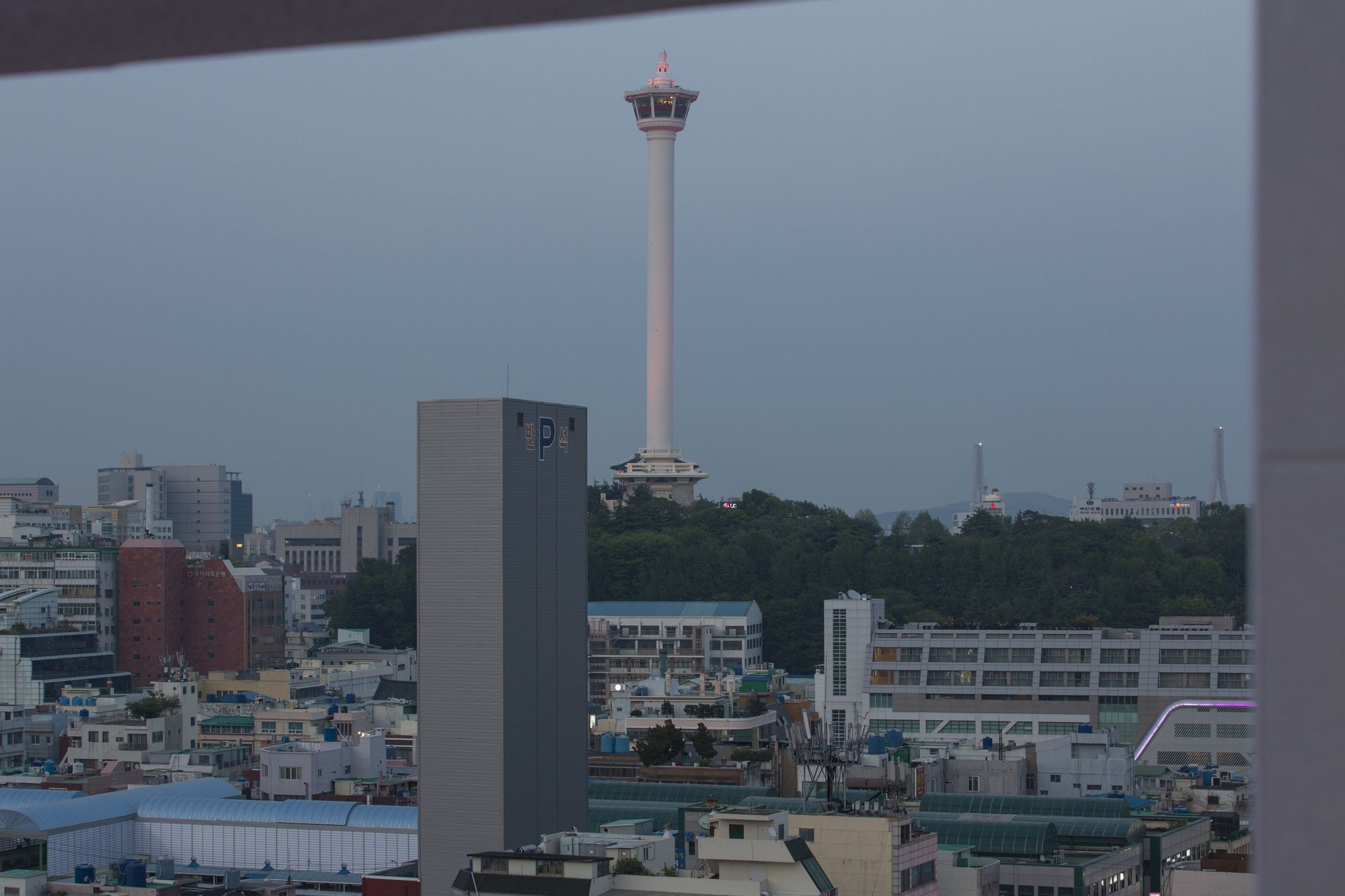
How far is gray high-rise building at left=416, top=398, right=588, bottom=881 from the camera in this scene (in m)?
14.4

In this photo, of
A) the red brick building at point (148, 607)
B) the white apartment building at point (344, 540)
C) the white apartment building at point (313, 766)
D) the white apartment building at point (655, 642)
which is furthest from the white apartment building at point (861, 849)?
the white apartment building at point (344, 540)

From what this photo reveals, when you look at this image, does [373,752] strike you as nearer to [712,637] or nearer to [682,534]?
[712,637]

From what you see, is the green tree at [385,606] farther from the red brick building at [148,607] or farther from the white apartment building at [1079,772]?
the white apartment building at [1079,772]

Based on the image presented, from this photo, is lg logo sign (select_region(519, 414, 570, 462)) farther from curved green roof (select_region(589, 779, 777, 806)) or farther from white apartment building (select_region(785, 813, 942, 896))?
white apartment building (select_region(785, 813, 942, 896))

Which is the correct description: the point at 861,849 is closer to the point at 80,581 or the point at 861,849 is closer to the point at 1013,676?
the point at 1013,676

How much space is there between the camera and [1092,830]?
15.8 meters

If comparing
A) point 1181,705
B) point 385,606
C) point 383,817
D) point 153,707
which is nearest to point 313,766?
point 383,817

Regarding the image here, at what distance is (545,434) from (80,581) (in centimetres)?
2122

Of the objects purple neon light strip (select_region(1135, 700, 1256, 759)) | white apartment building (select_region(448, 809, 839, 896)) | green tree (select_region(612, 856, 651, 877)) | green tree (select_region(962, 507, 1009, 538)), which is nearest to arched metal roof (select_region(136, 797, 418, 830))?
white apartment building (select_region(448, 809, 839, 896))

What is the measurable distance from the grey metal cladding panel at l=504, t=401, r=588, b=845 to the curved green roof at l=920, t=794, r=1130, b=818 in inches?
172

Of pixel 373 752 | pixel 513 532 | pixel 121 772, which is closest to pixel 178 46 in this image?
pixel 513 532

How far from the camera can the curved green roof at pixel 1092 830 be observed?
614 inches

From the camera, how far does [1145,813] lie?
17922mm

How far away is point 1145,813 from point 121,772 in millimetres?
13481
